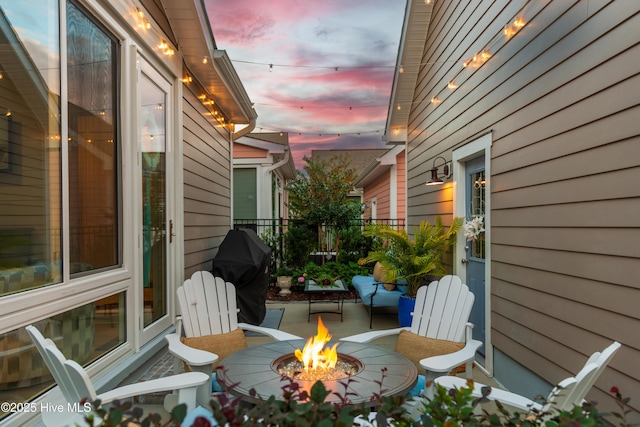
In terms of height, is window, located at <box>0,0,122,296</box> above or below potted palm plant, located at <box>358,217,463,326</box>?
above

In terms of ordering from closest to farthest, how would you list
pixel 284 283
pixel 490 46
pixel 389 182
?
pixel 490 46, pixel 284 283, pixel 389 182

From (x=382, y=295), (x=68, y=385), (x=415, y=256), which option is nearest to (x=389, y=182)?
(x=382, y=295)

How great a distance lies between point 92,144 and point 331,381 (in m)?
2.20

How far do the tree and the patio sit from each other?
239cm

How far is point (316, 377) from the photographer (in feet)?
6.73

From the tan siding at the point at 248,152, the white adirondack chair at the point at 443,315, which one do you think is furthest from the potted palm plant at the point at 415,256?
the tan siding at the point at 248,152

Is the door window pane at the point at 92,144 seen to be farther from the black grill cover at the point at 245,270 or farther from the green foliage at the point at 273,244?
the green foliage at the point at 273,244

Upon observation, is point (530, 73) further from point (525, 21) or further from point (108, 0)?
point (108, 0)

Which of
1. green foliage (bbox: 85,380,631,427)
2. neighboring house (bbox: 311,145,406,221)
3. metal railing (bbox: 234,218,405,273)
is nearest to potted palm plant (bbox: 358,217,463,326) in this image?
green foliage (bbox: 85,380,631,427)

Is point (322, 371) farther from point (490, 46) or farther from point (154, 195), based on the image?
point (490, 46)

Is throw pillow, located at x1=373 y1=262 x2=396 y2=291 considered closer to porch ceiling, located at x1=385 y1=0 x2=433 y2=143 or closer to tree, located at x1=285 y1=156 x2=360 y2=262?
porch ceiling, located at x1=385 y1=0 x2=433 y2=143

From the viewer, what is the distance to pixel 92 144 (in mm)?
2809

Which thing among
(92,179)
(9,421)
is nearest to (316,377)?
(9,421)

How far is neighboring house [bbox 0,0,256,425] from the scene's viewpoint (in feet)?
6.72
